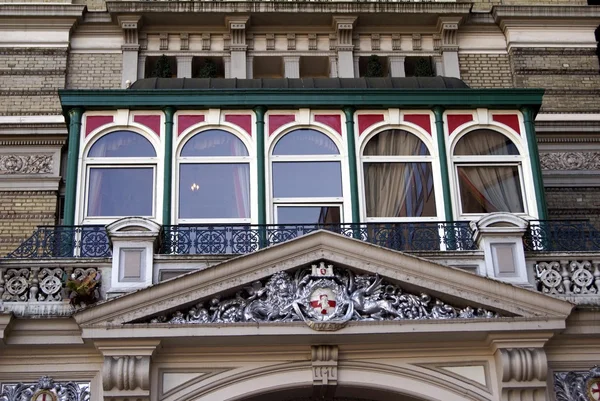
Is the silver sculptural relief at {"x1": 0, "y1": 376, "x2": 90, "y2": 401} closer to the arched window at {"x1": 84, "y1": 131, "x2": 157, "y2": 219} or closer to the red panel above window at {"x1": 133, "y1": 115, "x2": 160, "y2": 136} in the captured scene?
the arched window at {"x1": 84, "y1": 131, "x2": 157, "y2": 219}

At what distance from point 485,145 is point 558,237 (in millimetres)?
2171

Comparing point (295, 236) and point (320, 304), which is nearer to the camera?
point (320, 304)

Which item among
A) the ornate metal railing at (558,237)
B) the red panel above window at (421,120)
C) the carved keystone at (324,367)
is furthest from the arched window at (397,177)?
the carved keystone at (324,367)

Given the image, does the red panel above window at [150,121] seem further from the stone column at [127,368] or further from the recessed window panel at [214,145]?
the stone column at [127,368]

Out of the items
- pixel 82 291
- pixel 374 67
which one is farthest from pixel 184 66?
pixel 82 291

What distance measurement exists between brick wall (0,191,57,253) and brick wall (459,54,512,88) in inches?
365

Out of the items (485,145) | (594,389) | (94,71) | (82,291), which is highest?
(94,71)

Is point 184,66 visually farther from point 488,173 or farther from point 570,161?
point 570,161

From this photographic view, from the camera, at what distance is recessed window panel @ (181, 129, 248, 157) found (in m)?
18.0

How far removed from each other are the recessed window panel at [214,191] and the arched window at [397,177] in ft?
6.75

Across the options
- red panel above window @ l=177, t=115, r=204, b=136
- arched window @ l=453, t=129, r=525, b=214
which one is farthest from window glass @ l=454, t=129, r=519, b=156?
red panel above window @ l=177, t=115, r=204, b=136

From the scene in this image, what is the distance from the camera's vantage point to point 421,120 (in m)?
18.5

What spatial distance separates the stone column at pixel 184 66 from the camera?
23250 millimetres

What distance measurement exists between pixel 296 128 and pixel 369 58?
5.88 meters
